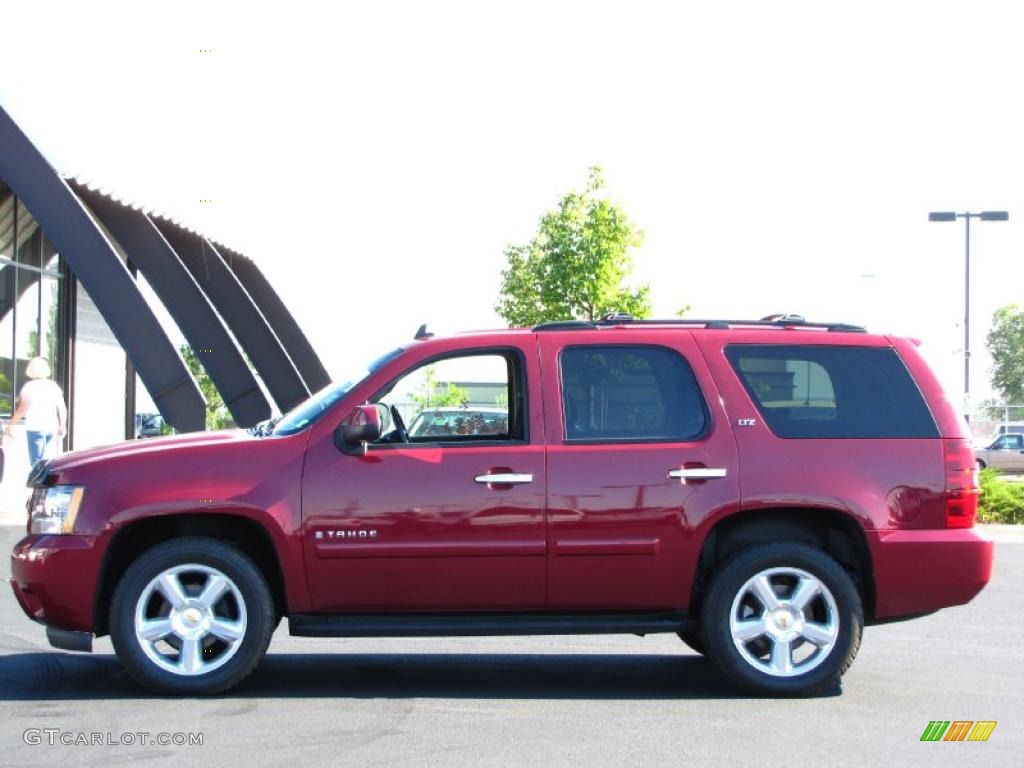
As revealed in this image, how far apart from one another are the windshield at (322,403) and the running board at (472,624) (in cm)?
98

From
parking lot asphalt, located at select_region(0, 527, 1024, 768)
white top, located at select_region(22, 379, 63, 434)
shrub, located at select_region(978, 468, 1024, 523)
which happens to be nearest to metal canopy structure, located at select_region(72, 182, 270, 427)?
white top, located at select_region(22, 379, 63, 434)

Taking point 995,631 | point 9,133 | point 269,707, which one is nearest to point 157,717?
point 269,707

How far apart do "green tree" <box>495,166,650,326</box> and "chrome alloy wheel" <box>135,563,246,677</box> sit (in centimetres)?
3186

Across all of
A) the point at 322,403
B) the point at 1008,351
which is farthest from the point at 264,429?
the point at 1008,351

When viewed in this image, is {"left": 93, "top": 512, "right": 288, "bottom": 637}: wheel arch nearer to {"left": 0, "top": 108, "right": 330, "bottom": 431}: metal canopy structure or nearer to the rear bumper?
the rear bumper

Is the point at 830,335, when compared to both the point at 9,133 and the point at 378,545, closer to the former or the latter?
the point at 378,545

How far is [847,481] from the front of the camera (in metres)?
7.11

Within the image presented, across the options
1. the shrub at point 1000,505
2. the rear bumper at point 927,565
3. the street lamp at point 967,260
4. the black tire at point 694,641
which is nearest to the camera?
the rear bumper at point 927,565

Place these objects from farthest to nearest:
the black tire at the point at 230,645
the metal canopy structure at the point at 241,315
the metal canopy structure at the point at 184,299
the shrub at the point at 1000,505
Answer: the metal canopy structure at the point at 241,315
the shrub at the point at 1000,505
the metal canopy structure at the point at 184,299
the black tire at the point at 230,645

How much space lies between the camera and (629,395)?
7242 millimetres

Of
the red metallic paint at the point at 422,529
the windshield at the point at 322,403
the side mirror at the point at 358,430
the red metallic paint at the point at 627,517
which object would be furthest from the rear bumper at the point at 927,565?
the windshield at the point at 322,403

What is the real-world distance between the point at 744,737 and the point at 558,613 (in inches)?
Result: 50.4

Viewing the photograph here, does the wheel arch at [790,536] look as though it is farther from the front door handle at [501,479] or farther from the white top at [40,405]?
the white top at [40,405]

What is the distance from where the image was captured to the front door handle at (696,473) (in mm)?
7016
